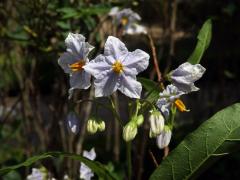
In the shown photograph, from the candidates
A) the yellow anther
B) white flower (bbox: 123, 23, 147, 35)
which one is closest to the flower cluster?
the yellow anther

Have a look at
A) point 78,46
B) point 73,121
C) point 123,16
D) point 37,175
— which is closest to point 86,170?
point 37,175

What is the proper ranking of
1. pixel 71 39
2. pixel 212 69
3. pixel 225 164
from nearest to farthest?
pixel 71 39, pixel 225 164, pixel 212 69

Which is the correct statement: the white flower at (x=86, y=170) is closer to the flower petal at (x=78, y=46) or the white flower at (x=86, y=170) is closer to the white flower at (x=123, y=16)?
the flower petal at (x=78, y=46)

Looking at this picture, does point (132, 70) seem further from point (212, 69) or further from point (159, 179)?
point (212, 69)

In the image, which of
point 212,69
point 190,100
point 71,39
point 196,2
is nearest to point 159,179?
point 71,39

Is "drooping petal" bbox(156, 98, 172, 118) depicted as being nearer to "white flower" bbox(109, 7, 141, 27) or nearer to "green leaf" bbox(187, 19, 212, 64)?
"green leaf" bbox(187, 19, 212, 64)

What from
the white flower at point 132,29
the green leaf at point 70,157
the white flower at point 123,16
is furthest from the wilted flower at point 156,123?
the white flower at point 132,29

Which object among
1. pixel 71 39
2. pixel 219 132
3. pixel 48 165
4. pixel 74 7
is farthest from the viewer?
pixel 48 165
